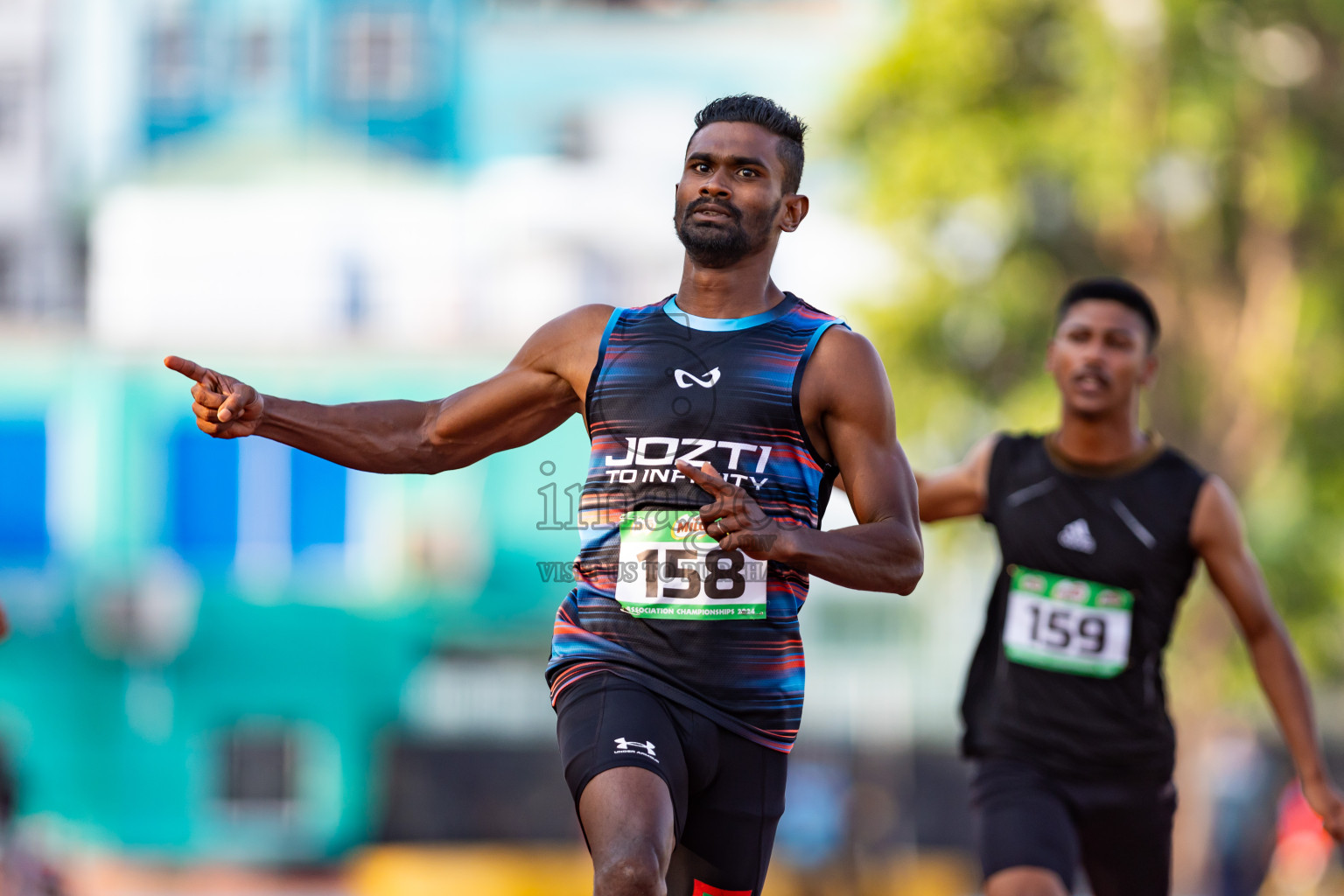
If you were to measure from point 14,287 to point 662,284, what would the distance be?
36.3 feet

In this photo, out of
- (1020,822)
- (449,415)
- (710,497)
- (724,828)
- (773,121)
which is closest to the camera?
(710,497)

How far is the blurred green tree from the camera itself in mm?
15719

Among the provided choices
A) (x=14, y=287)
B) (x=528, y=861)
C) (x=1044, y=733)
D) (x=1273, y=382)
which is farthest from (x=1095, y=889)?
(x=14, y=287)

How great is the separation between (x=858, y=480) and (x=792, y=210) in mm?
766

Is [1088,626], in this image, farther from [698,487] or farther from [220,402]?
[220,402]

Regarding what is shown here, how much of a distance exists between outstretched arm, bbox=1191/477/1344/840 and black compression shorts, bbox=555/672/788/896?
7.02 feet

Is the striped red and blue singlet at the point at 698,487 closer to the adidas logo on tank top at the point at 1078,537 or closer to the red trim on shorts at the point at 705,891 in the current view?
the red trim on shorts at the point at 705,891

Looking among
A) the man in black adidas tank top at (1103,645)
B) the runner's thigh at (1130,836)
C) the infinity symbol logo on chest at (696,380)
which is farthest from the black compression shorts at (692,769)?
the runner's thigh at (1130,836)

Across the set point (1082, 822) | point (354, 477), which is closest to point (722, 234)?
point (1082, 822)

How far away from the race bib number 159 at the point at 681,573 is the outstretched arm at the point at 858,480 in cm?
15

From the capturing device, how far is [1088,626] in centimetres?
586

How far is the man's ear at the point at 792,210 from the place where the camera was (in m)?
4.55

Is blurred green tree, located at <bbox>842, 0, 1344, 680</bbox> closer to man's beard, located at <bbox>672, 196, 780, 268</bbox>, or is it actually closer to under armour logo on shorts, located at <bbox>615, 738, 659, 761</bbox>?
man's beard, located at <bbox>672, 196, 780, 268</bbox>

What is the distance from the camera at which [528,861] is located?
18.6 metres
